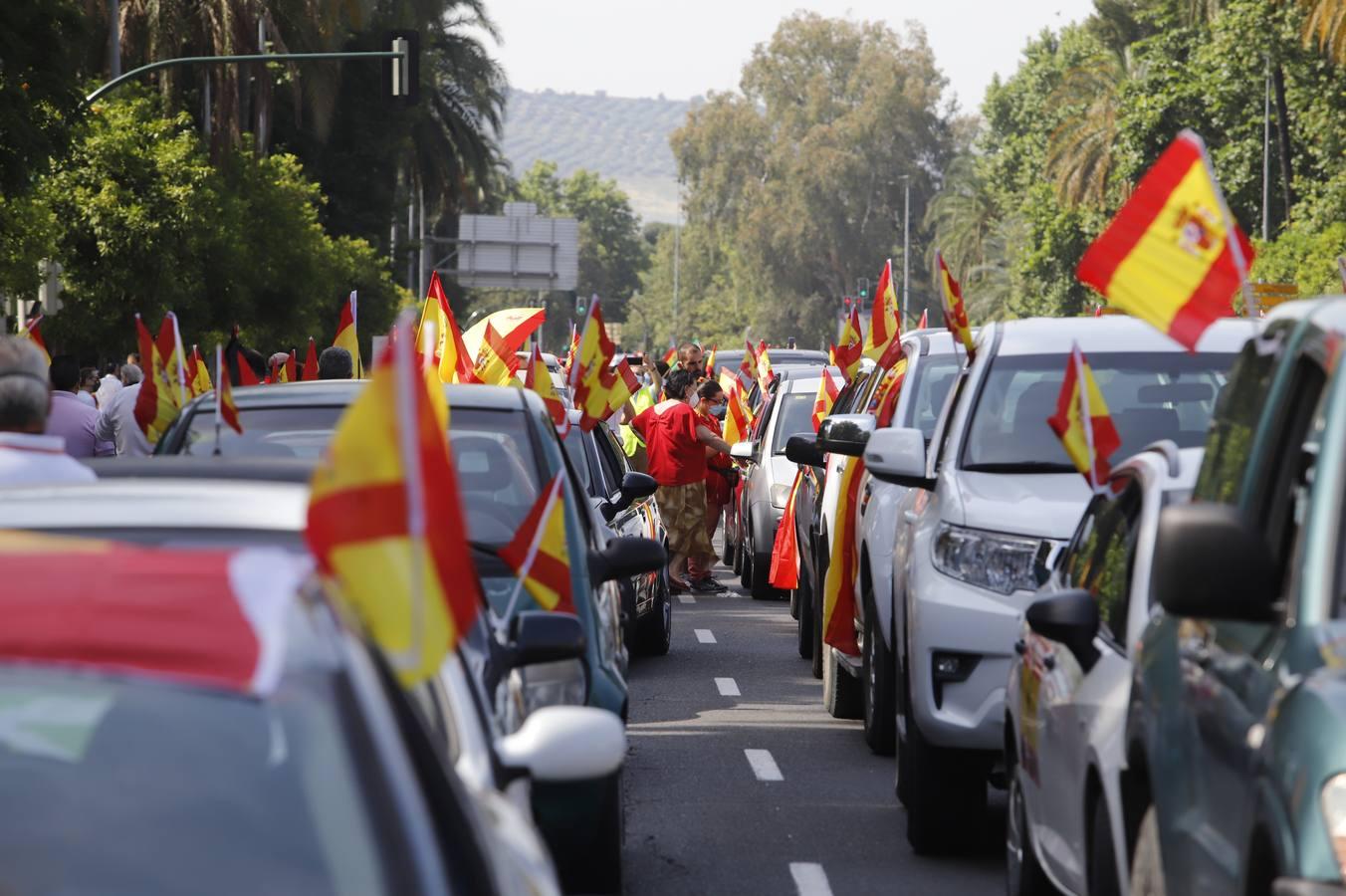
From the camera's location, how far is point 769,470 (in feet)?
63.8

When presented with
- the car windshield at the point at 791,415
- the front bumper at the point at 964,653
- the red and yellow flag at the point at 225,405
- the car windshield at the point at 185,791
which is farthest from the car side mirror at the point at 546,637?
the car windshield at the point at 791,415

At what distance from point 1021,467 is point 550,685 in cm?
278

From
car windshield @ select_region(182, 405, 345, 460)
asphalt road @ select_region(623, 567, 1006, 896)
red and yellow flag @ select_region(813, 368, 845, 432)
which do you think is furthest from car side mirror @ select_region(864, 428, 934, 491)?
red and yellow flag @ select_region(813, 368, 845, 432)

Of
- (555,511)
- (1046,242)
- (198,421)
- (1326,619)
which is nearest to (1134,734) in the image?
(1326,619)

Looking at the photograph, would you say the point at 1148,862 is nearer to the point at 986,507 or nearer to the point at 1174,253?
the point at 1174,253

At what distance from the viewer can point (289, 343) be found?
4688 centimetres

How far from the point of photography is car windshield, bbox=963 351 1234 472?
9078mm

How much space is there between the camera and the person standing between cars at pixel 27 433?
6844 millimetres

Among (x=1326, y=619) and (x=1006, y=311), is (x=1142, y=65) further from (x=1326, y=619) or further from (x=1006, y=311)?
(x=1326, y=619)

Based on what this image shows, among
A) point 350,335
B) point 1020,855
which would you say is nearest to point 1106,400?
point 1020,855

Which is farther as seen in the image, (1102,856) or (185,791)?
(1102,856)

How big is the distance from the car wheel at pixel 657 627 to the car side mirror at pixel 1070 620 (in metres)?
8.97

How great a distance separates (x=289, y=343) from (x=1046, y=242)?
35286mm

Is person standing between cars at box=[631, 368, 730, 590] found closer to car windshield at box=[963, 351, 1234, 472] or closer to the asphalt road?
the asphalt road
